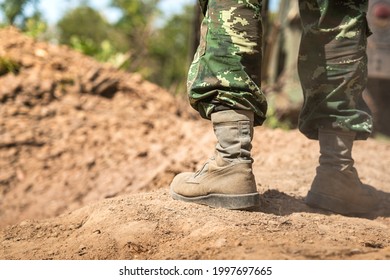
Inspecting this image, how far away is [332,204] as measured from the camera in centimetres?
219

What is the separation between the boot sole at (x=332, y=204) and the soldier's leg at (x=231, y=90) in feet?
1.31

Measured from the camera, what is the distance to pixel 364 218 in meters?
2.21

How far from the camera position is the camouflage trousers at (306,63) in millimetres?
1870

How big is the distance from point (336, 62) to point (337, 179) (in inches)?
18.5

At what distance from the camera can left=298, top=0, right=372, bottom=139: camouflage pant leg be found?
208 centimetres

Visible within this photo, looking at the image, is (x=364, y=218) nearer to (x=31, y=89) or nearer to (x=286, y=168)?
(x=286, y=168)

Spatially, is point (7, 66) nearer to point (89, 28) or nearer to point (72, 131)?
point (72, 131)

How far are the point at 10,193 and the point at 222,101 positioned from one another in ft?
6.62

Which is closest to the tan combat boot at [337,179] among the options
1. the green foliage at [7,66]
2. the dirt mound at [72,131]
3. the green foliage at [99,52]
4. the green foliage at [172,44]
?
the dirt mound at [72,131]

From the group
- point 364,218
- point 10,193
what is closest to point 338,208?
point 364,218

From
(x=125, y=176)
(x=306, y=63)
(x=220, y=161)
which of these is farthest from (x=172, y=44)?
(x=220, y=161)

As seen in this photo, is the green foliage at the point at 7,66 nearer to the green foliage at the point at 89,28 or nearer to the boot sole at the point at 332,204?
the boot sole at the point at 332,204

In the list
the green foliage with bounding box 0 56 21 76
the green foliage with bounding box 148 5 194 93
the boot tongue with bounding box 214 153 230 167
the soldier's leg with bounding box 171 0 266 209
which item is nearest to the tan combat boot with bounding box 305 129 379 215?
the soldier's leg with bounding box 171 0 266 209

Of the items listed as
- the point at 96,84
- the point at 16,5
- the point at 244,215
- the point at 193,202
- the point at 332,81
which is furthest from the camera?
the point at 16,5
